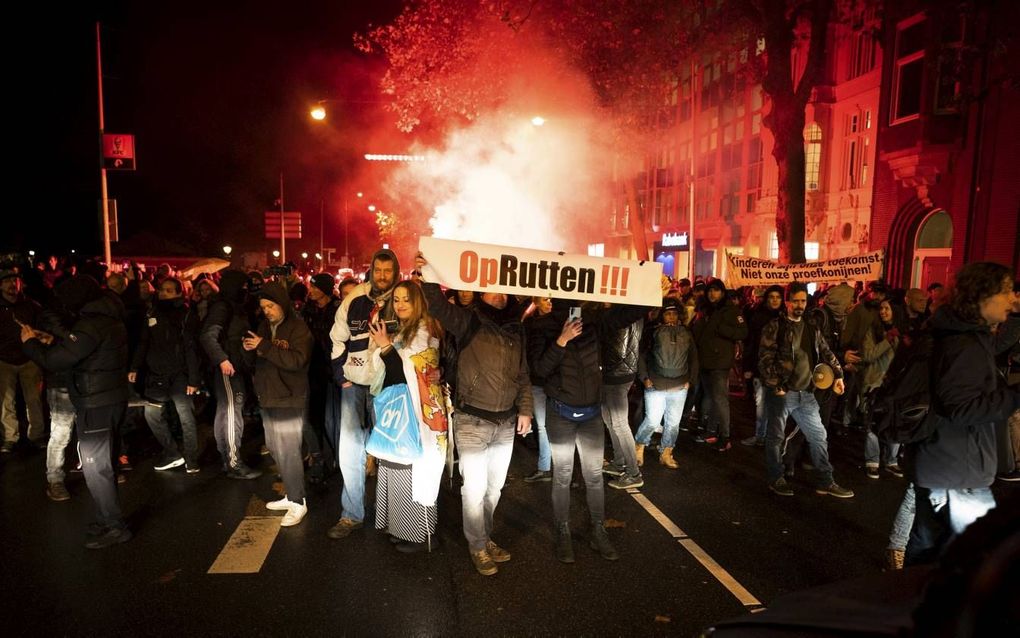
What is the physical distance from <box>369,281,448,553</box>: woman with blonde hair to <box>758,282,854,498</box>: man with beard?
3.25m

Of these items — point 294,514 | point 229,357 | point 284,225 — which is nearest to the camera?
point 294,514

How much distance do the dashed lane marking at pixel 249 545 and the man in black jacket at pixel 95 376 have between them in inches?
31.7

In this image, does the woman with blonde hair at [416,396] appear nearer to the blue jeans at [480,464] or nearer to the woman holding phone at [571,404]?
the blue jeans at [480,464]

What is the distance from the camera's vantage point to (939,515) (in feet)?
11.8

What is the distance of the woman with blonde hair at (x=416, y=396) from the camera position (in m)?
4.50

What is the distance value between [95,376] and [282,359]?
1.30 metres

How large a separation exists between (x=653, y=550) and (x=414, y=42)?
18209 mm

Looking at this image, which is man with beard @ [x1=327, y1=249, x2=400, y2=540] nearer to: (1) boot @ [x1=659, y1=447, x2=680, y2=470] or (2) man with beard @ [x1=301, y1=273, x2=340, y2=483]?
(2) man with beard @ [x1=301, y1=273, x2=340, y2=483]

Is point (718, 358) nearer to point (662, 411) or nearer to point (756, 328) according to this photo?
point (662, 411)

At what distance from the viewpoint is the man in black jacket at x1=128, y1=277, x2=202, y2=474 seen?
6535 millimetres

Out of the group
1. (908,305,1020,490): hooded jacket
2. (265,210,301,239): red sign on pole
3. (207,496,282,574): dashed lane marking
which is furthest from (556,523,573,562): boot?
(265,210,301,239): red sign on pole

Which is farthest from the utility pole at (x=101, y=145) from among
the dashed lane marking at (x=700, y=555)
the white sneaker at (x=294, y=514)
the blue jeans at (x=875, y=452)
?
the blue jeans at (x=875, y=452)

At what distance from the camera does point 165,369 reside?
6.56 m

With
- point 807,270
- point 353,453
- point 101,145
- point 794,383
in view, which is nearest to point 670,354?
point 794,383
